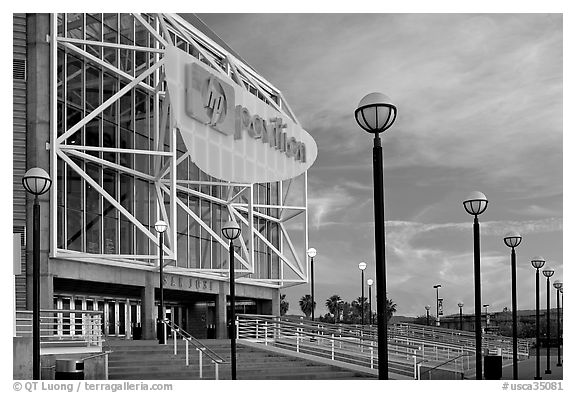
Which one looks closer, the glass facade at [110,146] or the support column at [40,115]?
the support column at [40,115]

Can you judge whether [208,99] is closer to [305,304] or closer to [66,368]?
[66,368]

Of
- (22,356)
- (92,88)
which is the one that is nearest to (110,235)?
(92,88)

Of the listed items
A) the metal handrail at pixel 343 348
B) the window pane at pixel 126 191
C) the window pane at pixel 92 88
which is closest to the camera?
the metal handrail at pixel 343 348

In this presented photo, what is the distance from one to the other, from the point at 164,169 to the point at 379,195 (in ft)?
85.0

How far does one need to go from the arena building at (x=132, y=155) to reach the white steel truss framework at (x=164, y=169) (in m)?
0.09

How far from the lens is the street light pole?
1140 cm

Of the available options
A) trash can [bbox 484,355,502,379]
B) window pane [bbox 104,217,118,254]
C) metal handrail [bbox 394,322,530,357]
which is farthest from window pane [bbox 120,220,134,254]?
trash can [bbox 484,355,502,379]

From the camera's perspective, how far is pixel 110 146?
35750 mm

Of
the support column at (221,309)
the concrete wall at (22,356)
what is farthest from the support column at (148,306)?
the concrete wall at (22,356)

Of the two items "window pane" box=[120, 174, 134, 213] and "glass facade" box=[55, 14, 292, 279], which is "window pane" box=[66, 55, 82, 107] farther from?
"window pane" box=[120, 174, 134, 213]

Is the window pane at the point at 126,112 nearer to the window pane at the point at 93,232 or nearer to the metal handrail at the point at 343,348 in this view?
the window pane at the point at 93,232

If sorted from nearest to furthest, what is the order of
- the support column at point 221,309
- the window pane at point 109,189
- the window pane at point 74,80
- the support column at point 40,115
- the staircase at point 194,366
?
the staircase at point 194,366
the support column at point 40,115
the window pane at point 74,80
the window pane at point 109,189
the support column at point 221,309

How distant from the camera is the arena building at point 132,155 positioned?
3112 cm
